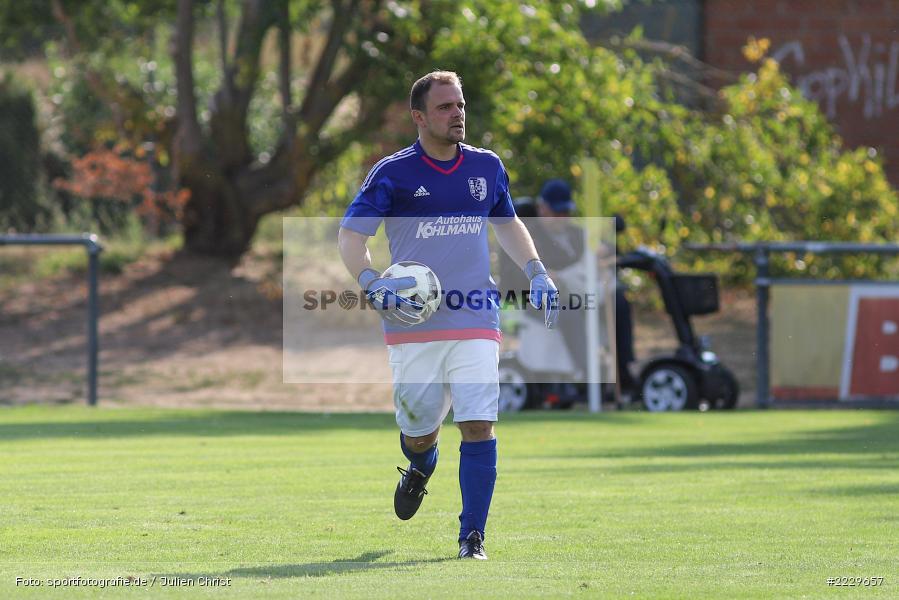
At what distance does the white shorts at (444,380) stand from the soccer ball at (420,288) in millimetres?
161

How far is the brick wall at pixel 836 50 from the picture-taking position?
76.4 feet

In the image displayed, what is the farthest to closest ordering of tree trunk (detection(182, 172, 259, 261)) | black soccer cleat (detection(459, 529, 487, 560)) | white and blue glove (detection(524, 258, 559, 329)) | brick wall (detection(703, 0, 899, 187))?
brick wall (detection(703, 0, 899, 187))
tree trunk (detection(182, 172, 259, 261))
white and blue glove (detection(524, 258, 559, 329))
black soccer cleat (detection(459, 529, 487, 560))

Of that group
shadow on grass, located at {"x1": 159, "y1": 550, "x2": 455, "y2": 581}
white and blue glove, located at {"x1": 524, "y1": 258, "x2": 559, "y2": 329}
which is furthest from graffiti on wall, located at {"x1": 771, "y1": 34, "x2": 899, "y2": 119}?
shadow on grass, located at {"x1": 159, "y1": 550, "x2": 455, "y2": 581}

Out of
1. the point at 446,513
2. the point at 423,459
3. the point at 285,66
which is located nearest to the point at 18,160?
the point at 285,66

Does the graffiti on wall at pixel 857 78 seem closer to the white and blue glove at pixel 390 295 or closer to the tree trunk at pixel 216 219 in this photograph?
the tree trunk at pixel 216 219

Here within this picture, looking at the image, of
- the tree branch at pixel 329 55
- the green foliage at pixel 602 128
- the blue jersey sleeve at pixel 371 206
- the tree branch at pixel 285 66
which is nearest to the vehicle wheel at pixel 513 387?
the green foliage at pixel 602 128

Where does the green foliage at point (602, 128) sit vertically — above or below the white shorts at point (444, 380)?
above

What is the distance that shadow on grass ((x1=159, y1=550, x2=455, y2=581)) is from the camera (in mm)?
6070

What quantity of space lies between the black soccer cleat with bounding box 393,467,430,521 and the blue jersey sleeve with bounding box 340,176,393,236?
1.11 m

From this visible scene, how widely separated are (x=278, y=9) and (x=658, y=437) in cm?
851

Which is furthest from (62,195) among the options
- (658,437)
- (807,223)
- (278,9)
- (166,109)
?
(658,437)

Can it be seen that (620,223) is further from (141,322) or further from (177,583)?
(177,583)

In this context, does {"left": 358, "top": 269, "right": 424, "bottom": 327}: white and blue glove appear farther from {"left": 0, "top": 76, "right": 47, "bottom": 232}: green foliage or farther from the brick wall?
the brick wall

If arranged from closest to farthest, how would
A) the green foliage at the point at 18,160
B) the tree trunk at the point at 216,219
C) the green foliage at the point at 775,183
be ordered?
1. the green foliage at the point at 775,183
2. the tree trunk at the point at 216,219
3. the green foliage at the point at 18,160
